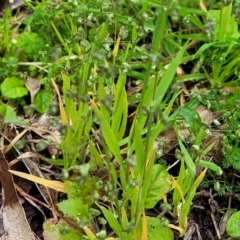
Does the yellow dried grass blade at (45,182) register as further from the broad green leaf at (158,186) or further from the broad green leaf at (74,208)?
the broad green leaf at (158,186)

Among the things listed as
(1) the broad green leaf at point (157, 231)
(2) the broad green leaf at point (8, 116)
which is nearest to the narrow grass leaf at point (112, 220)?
(1) the broad green leaf at point (157, 231)

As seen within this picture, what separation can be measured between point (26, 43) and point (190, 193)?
0.92 metres

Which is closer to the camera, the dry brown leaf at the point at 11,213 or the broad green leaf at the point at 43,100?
the dry brown leaf at the point at 11,213

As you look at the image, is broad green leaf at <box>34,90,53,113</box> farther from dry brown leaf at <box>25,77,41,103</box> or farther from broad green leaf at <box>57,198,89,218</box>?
broad green leaf at <box>57,198,89,218</box>

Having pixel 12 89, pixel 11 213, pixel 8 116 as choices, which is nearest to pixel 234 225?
pixel 11 213

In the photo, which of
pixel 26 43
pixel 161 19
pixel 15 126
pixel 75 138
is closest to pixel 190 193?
pixel 75 138

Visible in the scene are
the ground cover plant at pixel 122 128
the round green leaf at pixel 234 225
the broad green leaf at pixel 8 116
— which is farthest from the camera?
the broad green leaf at pixel 8 116

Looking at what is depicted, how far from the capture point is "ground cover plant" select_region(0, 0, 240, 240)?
4.60 ft

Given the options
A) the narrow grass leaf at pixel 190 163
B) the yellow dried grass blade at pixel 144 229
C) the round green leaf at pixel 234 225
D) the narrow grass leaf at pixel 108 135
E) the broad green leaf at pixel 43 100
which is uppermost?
the narrow grass leaf at pixel 108 135

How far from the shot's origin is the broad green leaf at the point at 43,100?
6.35ft

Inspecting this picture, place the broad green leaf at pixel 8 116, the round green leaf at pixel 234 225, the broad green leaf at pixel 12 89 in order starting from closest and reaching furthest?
the round green leaf at pixel 234 225 → the broad green leaf at pixel 8 116 → the broad green leaf at pixel 12 89

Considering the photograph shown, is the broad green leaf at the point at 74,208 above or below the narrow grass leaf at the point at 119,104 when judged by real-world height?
below

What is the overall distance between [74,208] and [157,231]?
0.79 ft

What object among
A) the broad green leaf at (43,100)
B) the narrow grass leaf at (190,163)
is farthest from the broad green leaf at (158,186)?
the broad green leaf at (43,100)
